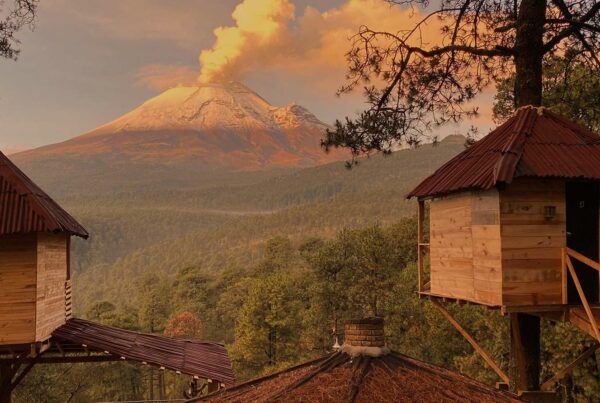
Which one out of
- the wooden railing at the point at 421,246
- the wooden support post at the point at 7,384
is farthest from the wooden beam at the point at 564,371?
the wooden support post at the point at 7,384

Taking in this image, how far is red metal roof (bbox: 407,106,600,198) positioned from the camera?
11.7 meters

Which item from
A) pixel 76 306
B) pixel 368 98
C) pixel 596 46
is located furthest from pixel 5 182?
pixel 76 306

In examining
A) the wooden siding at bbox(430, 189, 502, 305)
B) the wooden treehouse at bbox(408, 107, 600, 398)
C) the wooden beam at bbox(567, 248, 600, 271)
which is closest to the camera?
the wooden beam at bbox(567, 248, 600, 271)

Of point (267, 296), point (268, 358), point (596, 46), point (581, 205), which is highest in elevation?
point (596, 46)

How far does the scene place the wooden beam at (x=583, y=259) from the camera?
1103cm

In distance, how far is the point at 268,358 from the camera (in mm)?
48531

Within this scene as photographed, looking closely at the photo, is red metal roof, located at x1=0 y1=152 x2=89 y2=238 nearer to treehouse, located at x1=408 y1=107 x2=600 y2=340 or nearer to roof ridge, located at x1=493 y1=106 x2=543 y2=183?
treehouse, located at x1=408 y1=107 x2=600 y2=340

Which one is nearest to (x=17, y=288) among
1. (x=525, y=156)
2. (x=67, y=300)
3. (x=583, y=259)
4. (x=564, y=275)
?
(x=67, y=300)

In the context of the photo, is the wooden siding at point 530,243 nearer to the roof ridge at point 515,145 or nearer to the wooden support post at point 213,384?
the roof ridge at point 515,145

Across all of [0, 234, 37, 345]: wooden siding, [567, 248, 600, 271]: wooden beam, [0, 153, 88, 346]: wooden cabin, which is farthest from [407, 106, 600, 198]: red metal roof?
[0, 234, 37, 345]: wooden siding

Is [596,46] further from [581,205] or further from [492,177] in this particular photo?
[492,177]

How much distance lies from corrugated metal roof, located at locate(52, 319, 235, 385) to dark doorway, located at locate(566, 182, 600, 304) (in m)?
9.86

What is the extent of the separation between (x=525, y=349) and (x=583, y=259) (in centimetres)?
368

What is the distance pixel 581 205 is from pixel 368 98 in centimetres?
624
